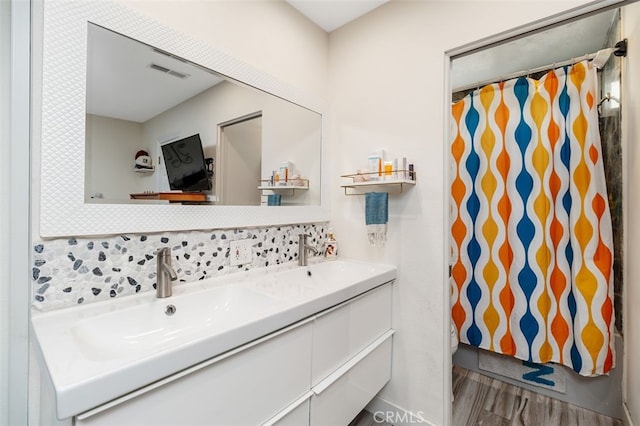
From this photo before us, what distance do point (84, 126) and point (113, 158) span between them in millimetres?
Answer: 133

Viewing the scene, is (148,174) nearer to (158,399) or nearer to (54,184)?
(54,184)

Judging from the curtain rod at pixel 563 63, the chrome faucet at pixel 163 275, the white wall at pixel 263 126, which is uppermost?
the curtain rod at pixel 563 63

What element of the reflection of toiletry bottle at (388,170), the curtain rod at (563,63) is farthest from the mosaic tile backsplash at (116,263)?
the curtain rod at (563,63)

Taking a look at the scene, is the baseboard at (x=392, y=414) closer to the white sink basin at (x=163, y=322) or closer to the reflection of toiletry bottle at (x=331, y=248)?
the reflection of toiletry bottle at (x=331, y=248)

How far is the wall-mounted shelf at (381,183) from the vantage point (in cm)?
161

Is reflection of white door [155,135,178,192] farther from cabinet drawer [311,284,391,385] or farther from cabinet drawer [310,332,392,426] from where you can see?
cabinet drawer [310,332,392,426]

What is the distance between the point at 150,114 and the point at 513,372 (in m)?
2.61

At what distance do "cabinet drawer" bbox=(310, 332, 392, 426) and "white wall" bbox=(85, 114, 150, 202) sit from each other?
111cm

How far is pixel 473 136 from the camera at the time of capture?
6.35ft

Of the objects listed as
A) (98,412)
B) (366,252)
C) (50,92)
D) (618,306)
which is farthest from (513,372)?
(50,92)

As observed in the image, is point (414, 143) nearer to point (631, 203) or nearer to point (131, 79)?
point (631, 203)

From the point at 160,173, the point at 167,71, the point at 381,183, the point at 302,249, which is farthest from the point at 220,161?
the point at 381,183

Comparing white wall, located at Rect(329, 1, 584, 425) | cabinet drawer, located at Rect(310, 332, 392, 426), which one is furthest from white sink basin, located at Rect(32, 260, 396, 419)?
cabinet drawer, located at Rect(310, 332, 392, 426)

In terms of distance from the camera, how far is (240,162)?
1.49m
